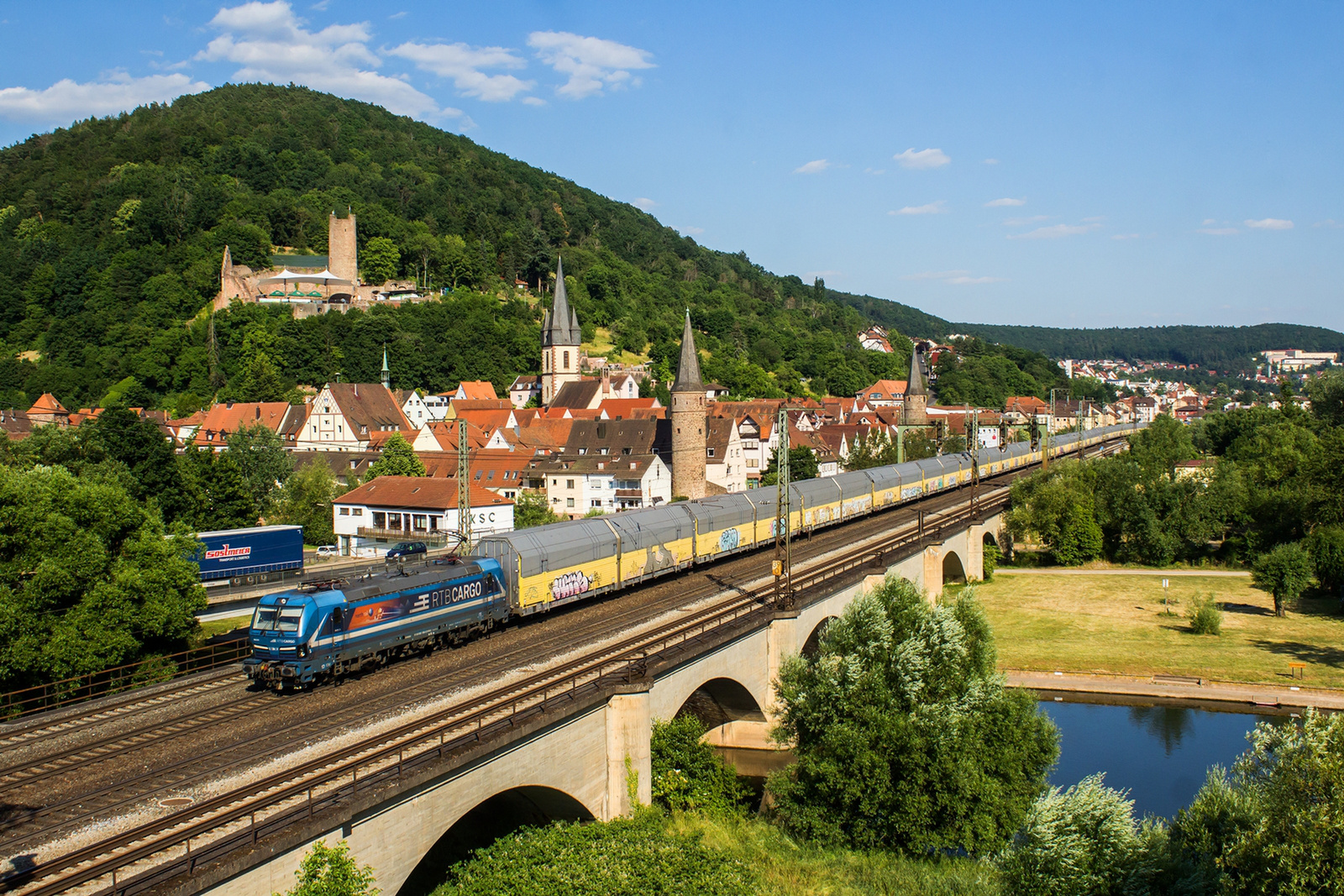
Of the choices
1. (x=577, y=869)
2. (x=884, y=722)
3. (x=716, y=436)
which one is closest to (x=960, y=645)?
(x=884, y=722)

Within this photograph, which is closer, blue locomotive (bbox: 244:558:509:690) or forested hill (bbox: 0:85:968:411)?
blue locomotive (bbox: 244:558:509:690)

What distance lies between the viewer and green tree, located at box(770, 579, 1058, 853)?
76.8ft

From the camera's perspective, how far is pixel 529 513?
67.6 metres

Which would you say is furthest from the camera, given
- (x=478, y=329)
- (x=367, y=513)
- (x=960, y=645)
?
(x=478, y=329)

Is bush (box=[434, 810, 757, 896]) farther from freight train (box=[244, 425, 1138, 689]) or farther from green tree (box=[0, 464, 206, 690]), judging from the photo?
green tree (box=[0, 464, 206, 690])

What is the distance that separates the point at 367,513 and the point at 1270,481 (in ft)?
213

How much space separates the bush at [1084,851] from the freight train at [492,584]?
15657 mm

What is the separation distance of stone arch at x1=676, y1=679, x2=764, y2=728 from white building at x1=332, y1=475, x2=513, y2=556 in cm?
3227

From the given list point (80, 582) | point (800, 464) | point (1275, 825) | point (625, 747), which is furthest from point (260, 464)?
point (1275, 825)

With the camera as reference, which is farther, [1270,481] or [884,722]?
[1270,481]

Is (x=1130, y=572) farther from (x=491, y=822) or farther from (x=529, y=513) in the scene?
(x=491, y=822)

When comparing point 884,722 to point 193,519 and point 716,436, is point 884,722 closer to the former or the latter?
point 193,519

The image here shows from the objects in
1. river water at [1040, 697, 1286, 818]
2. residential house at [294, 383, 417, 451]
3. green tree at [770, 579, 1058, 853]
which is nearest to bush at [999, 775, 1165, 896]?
green tree at [770, 579, 1058, 853]

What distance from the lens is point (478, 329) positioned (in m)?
152
